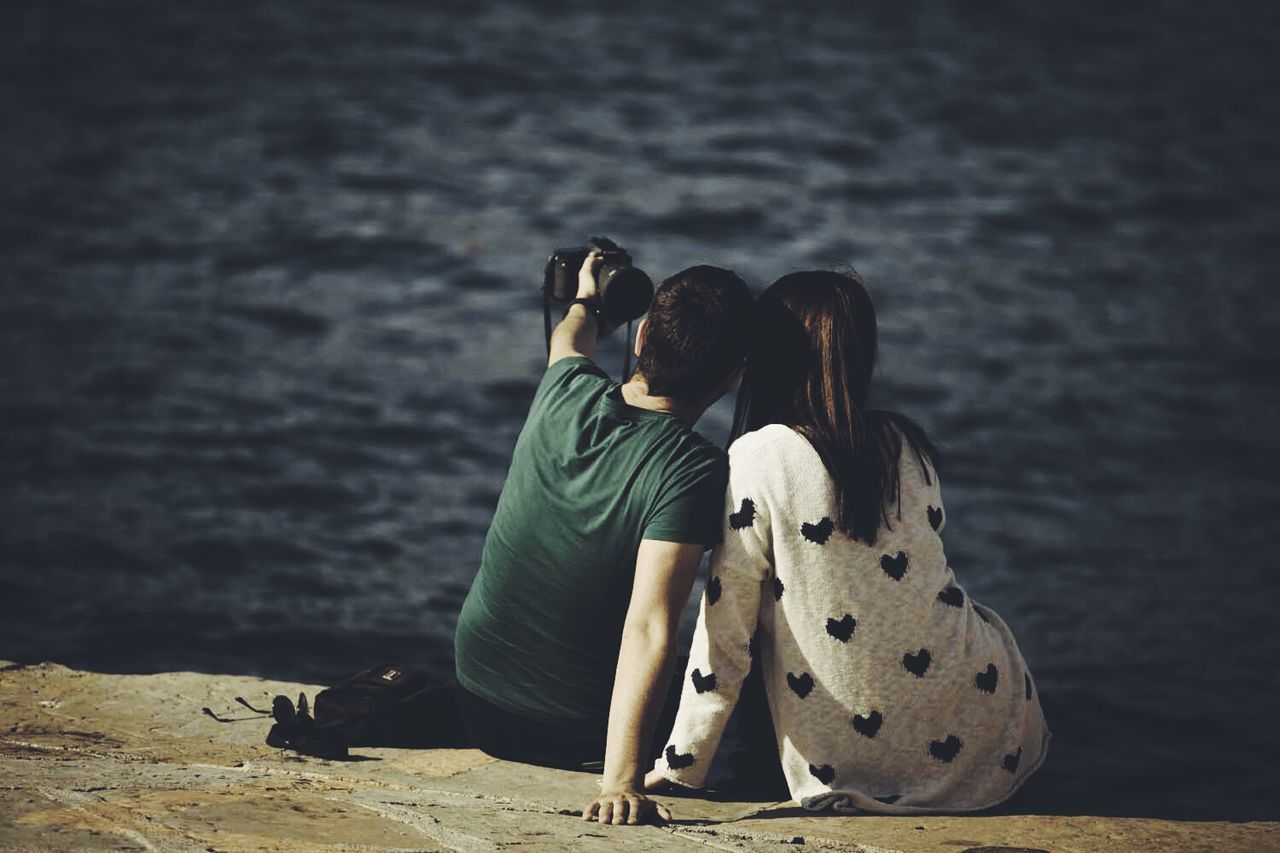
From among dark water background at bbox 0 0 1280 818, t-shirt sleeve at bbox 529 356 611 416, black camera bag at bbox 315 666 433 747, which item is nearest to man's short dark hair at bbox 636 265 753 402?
t-shirt sleeve at bbox 529 356 611 416

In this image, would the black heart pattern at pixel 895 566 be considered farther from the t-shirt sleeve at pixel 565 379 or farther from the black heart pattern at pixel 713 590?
the t-shirt sleeve at pixel 565 379

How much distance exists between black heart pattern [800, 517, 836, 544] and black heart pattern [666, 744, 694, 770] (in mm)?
503

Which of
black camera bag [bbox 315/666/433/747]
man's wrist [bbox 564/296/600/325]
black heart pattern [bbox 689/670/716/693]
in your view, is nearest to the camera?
black heart pattern [bbox 689/670/716/693]

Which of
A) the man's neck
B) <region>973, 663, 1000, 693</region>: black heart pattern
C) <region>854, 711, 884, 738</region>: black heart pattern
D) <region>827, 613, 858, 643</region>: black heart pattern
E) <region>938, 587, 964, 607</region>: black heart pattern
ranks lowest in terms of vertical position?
<region>854, 711, 884, 738</region>: black heart pattern

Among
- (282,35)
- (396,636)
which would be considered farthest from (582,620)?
(282,35)

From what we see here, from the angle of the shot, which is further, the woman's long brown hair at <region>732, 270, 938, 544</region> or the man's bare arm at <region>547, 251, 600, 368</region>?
the man's bare arm at <region>547, 251, 600, 368</region>

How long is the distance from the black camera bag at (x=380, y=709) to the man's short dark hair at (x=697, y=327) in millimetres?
995

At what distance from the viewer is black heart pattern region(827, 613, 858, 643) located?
327 centimetres

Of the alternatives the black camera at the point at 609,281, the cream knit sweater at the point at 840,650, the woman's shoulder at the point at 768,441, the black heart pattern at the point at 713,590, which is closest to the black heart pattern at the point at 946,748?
the cream knit sweater at the point at 840,650

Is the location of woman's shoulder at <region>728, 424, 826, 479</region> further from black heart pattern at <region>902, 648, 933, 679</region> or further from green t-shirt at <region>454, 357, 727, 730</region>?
black heart pattern at <region>902, 648, 933, 679</region>

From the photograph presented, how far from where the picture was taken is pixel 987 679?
3385 mm

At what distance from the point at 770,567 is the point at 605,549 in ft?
1.10

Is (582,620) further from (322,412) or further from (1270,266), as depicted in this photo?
(1270,266)

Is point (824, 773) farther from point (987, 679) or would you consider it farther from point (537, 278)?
point (537, 278)
